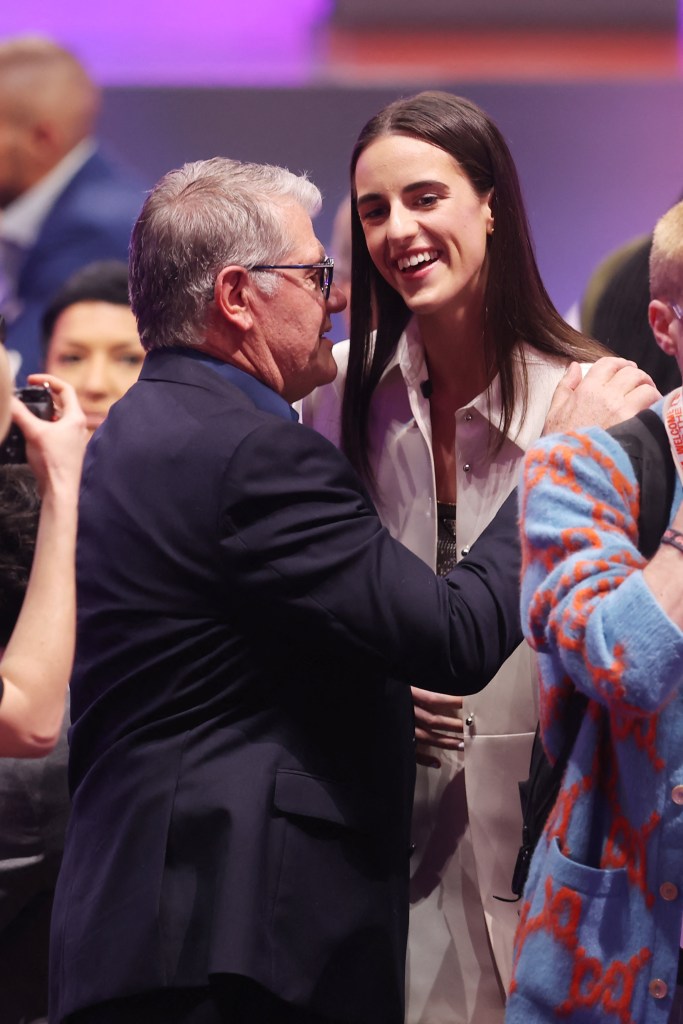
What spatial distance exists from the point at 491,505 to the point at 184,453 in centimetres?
64

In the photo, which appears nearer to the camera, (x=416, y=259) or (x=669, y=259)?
(x=669, y=259)

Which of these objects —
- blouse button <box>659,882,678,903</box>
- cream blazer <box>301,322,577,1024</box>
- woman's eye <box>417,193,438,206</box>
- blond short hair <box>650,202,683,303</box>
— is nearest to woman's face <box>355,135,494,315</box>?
woman's eye <box>417,193,438,206</box>

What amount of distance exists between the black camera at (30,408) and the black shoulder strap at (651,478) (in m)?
0.67

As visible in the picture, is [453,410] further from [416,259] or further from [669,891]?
[669,891]

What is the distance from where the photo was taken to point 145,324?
2023 millimetres

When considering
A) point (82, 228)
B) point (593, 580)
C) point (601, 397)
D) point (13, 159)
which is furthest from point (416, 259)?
point (13, 159)

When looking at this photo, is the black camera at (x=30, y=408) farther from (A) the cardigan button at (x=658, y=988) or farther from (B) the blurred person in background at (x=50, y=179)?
(B) the blurred person in background at (x=50, y=179)

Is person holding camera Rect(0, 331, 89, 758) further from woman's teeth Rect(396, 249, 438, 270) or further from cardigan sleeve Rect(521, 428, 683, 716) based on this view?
woman's teeth Rect(396, 249, 438, 270)

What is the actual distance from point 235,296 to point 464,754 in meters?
0.88

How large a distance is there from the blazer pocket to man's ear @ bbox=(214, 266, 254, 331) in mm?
674

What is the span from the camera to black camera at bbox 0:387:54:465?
1.56m

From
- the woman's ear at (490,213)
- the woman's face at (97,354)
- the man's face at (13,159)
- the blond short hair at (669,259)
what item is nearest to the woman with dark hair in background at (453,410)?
the woman's ear at (490,213)

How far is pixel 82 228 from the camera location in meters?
3.94

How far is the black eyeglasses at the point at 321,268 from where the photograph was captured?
6.60 ft
